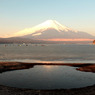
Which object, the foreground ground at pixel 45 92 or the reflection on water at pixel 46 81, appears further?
the reflection on water at pixel 46 81

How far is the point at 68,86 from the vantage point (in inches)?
1224

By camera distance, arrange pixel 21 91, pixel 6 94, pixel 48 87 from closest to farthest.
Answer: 1. pixel 6 94
2. pixel 21 91
3. pixel 48 87

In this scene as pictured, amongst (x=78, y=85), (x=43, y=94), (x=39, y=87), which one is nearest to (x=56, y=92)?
(x=43, y=94)

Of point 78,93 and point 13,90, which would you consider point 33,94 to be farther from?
point 78,93

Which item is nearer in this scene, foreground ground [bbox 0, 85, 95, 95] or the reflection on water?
foreground ground [bbox 0, 85, 95, 95]

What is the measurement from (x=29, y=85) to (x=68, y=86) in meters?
7.44

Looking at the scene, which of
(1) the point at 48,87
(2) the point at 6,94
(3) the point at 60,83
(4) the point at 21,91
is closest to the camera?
(2) the point at 6,94

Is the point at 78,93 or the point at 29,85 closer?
the point at 78,93

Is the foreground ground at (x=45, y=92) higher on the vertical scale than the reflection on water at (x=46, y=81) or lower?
higher

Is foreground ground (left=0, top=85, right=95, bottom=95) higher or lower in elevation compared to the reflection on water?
higher

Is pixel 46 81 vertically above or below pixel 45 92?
below

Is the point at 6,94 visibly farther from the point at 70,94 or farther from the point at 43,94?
the point at 70,94

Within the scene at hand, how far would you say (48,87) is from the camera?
30.1 meters

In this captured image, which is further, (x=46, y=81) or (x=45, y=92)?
(x=46, y=81)
